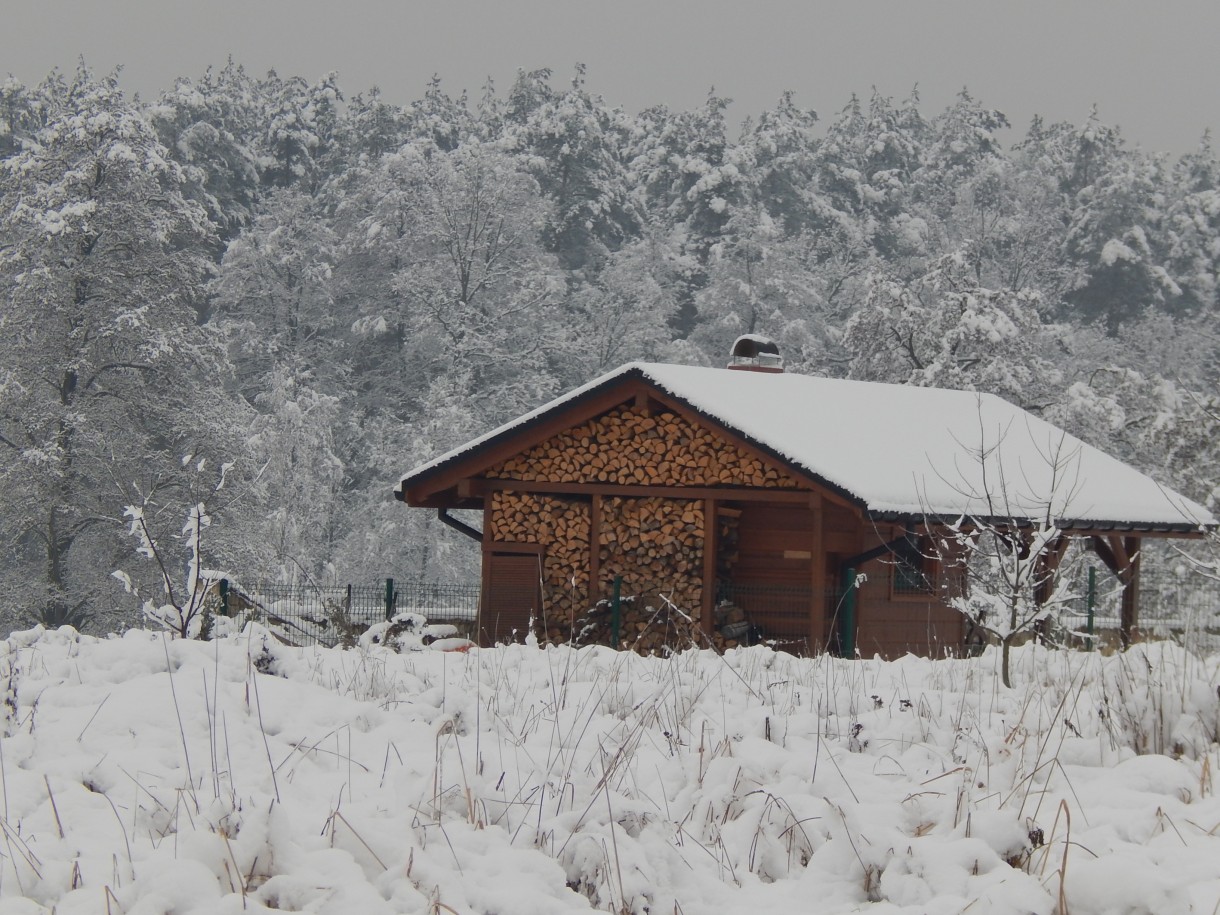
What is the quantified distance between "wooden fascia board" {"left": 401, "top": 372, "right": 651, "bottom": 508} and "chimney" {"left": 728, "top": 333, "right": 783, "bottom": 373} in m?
4.29

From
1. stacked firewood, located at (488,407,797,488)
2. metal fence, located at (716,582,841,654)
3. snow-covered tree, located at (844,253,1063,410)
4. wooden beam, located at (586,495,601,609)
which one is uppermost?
snow-covered tree, located at (844,253,1063,410)

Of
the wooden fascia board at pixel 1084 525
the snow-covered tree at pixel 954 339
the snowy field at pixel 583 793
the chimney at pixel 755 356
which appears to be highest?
the snow-covered tree at pixel 954 339

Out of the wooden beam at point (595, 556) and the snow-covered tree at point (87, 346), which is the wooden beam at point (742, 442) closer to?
the wooden beam at point (595, 556)

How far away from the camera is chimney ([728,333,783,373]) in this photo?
1936 cm

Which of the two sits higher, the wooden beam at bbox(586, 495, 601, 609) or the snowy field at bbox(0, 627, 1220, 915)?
the wooden beam at bbox(586, 495, 601, 609)

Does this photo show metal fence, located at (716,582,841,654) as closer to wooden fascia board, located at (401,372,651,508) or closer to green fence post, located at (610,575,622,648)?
green fence post, located at (610,575,622,648)

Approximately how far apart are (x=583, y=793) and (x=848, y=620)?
10151 millimetres

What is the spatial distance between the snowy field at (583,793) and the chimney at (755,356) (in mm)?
13437

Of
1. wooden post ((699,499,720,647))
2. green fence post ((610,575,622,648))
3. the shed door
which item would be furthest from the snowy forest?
wooden post ((699,499,720,647))

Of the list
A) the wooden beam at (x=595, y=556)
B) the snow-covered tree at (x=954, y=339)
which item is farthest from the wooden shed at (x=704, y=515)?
the snow-covered tree at (x=954, y=339)

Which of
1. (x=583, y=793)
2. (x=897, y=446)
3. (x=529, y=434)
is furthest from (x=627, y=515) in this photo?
(x=583, y=793)

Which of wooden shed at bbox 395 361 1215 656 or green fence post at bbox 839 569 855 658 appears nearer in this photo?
green fence post at bbox 839 569 855 658

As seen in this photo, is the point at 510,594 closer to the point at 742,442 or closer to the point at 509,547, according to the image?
the point at 509,547

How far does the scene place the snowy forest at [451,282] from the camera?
25.8m
